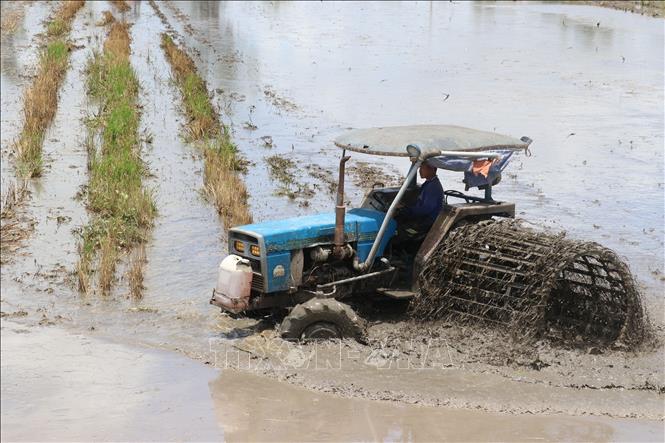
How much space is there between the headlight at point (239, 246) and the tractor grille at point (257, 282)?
0.75ft

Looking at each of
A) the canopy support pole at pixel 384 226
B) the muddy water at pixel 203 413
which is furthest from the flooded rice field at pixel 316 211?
the canopy support pole at pixel 384 226

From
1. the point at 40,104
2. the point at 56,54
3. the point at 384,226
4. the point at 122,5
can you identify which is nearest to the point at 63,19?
the point at 122,5

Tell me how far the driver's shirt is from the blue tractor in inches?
3.0

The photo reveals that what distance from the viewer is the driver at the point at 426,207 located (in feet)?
25.4

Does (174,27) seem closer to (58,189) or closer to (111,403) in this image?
(58,189)

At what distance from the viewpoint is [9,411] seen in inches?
230

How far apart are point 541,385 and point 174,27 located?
25.9m

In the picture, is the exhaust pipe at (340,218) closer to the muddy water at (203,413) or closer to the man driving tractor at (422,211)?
the man driving tractor at (422,211)

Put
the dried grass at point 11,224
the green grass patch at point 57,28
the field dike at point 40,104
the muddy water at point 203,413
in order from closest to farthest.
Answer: the muddy water at point 203,413 → the dried grass at point 11,224 → the field dike at point 40,104 → the green grass patch at point 57,28

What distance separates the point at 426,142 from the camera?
741 centimetres

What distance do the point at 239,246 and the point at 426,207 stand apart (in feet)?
5.12

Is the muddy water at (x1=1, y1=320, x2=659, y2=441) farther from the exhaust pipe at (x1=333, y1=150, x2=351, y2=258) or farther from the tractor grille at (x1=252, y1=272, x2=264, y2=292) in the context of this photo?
the exhaust pipe at (x1=333, y1=150, x2=351, y2=258)

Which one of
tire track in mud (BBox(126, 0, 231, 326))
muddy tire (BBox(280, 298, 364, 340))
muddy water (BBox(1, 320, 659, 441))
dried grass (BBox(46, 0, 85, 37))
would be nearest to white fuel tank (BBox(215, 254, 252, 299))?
muddy tire (BBox(280, 298, 364, 340))

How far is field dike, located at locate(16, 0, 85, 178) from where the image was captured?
12758 mm
